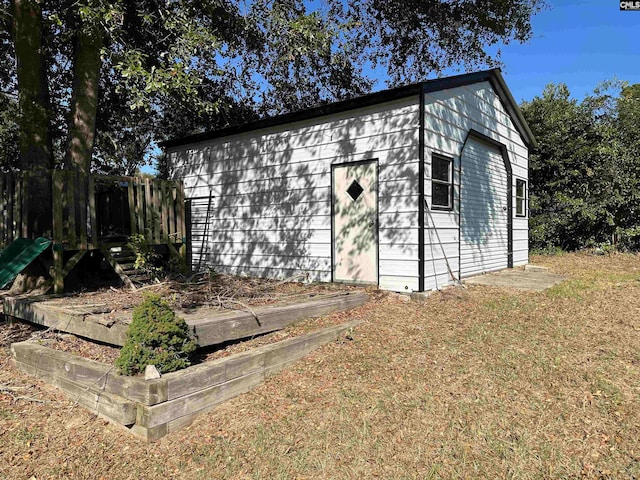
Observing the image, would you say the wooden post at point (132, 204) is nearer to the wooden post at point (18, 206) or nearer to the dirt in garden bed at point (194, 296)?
the dirt in garden bed at point (194, 296)

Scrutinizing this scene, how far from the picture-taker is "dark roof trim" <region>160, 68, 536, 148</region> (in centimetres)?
673

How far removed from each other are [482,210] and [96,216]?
7327 millimetres

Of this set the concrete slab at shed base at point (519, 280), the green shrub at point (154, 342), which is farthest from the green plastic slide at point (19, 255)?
the concrete slab at shed base at point (519, 280)

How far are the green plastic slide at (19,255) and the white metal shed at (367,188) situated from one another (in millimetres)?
3966

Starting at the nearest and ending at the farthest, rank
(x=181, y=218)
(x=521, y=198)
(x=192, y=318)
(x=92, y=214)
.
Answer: (x=192, y=318)
(x=92, y=214)
(x=181, y=218)
(x=521, y=198)

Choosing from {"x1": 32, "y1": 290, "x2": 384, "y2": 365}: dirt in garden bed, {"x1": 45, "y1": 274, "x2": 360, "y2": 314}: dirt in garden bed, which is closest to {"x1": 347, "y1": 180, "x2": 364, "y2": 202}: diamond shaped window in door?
{"x1": 45, "y1": 274, "x2": 360, "y2": 314}: dirt in garden bed

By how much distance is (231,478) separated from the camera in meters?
2.73

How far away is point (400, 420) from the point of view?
10.5 ft

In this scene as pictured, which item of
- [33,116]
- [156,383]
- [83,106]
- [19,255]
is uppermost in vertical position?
[83,106]

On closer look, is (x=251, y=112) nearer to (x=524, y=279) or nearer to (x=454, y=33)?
(x=454, y=33)

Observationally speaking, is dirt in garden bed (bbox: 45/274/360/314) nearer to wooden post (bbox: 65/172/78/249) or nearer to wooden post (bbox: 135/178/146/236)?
wooden post (bbox: 65/172/78/249)

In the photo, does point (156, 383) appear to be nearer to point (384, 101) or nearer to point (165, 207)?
point (165, 207)

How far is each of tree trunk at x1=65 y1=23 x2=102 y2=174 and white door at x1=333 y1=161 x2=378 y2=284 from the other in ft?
13.3

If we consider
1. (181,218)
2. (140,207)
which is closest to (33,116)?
(140,207)
